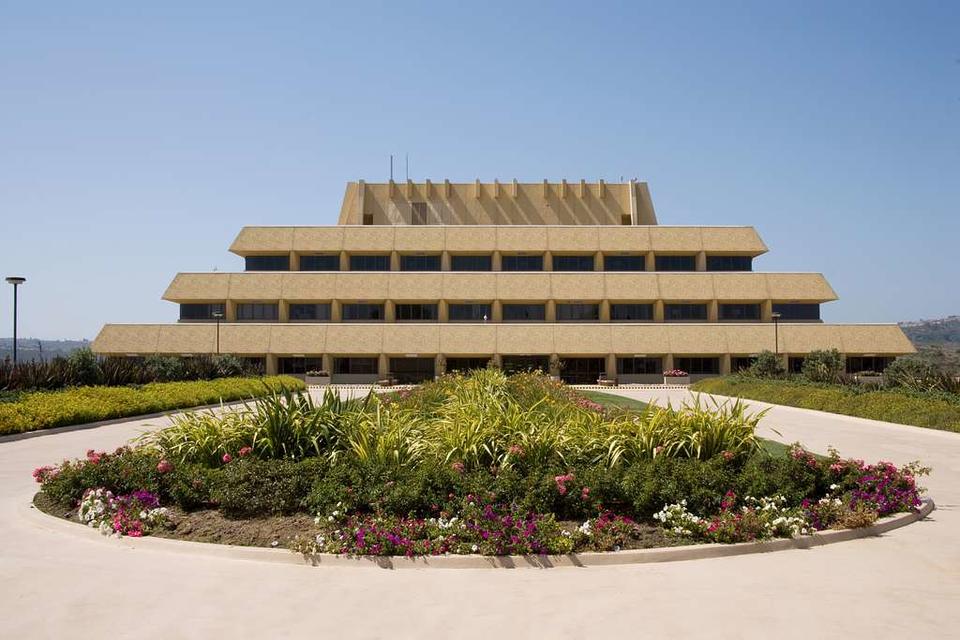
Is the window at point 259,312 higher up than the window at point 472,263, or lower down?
lower down

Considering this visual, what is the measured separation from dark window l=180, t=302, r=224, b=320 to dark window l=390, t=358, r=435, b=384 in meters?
15.7

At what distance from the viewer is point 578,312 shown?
6166 centimetres

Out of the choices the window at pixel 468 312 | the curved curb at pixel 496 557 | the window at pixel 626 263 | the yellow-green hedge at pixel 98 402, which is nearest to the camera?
the curved curb at pixel 496 557

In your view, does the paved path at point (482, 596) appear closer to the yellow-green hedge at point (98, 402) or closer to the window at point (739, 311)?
the yellow-green hedge at point (98, 402)

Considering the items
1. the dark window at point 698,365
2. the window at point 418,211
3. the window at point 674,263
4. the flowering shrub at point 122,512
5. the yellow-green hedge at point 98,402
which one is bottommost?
the flowering shrub at point 122,512

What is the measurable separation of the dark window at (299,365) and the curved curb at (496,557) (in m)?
50.4

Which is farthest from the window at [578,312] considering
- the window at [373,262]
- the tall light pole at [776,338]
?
the window at [373,262]

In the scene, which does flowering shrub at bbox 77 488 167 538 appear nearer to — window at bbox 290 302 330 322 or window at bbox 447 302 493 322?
window at bbox 447 302 493 322

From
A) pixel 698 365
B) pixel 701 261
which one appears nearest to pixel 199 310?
pixel 698 365

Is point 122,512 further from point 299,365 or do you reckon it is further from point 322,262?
point 322,262

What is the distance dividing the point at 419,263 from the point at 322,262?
8.58 metres

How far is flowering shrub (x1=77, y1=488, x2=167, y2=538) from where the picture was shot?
9578mm

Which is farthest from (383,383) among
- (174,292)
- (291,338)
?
(174,292)

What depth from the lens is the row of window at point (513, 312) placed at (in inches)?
2409
